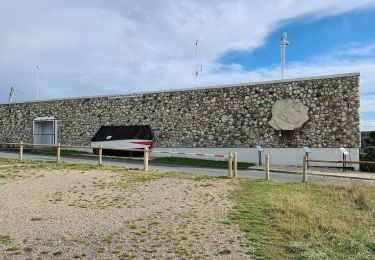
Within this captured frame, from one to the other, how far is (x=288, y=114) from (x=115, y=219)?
15394mm

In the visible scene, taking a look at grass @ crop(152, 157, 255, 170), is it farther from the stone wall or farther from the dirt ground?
the dirt ground

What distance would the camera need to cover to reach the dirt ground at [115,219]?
6133mm

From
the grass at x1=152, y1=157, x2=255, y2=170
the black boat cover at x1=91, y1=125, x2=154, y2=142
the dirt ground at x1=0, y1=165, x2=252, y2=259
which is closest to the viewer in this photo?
the dirt ground at x1=0, y1=165, x2=252, y2=259

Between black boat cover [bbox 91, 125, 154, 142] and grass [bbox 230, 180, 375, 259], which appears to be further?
black boat cover [bbox 91, 125, 154, 142]

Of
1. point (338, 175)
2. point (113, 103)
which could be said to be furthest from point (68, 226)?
point (113, 103)

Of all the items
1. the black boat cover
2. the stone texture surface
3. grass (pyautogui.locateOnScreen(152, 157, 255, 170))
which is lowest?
grass (pyautogui.locateOnScreen(152, 157, 255, 170))

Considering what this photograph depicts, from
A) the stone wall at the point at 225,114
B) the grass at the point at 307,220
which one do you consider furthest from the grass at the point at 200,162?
the grass at the point at 307,220

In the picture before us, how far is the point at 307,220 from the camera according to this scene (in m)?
8.16

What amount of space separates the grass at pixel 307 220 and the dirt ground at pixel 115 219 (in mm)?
455

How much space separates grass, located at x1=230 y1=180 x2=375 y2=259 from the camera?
20.6 feet

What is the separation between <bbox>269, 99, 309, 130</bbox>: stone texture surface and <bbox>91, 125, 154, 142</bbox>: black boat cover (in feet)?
26.3

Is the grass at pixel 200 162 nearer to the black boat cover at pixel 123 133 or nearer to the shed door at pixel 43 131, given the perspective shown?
the black boat cover at pixel 123 133

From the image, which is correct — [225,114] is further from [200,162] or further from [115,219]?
[115,219]

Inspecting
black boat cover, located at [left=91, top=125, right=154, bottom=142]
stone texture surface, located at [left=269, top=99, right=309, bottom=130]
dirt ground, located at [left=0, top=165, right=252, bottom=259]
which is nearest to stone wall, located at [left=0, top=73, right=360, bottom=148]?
stone texture surface, located at [left=269, top=99, right=309, bottom=130]
